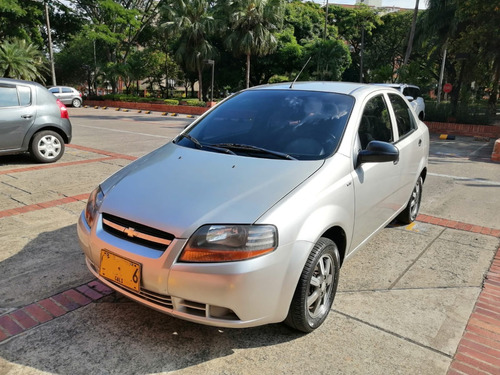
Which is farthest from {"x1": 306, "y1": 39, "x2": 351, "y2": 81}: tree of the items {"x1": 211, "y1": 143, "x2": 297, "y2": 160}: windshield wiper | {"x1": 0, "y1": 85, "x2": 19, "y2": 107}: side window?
{"x1": 211, "y1": 143, "x2": 297, "y2": 160}: windshield wiper

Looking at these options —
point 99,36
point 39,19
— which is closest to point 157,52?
point 99,36

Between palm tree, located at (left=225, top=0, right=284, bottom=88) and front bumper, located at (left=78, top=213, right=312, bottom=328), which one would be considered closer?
front bumper, located at (left=78, top=213, right=312, bottom=328)

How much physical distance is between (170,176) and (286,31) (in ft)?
106

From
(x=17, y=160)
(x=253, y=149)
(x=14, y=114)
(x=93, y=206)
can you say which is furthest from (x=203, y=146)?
(x=17, y=160)

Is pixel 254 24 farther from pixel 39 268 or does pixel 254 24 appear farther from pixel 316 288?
pixel 316 288

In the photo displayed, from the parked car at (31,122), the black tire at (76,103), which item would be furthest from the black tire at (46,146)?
the black tire at (76,103)

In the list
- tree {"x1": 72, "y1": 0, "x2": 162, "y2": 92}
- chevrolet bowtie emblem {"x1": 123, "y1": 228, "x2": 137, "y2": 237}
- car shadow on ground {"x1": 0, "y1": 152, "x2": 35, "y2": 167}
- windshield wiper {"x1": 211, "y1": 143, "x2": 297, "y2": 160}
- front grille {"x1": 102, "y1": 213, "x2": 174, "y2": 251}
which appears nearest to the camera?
front grille {"x1": 102, "y1": 213, "x2": 174, "y2": 251}

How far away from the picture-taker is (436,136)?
15.4 metres

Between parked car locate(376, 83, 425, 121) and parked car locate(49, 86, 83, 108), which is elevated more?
parked car locate(376, 83, 425, 121)

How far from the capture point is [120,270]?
8.13 feet

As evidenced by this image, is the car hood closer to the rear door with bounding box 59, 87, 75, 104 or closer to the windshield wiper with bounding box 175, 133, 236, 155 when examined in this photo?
the windshield wiper with bounding box 175, 133, 236, 155

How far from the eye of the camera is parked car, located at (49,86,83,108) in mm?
27237

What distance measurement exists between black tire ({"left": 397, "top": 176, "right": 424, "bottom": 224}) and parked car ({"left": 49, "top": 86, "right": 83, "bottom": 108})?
89.0 feet

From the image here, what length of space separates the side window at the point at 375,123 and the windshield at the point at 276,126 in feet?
0.64
